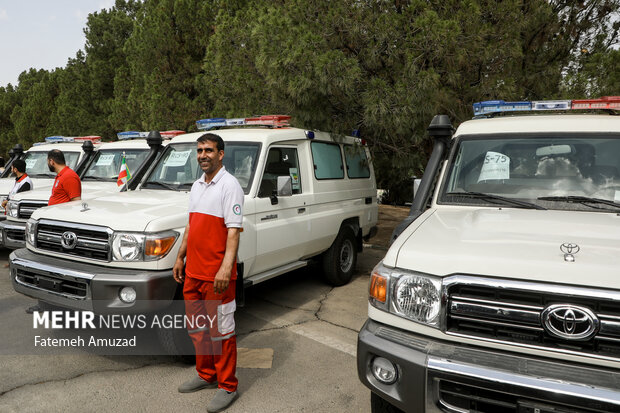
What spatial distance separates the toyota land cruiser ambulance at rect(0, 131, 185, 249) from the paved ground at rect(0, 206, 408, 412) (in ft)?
4.83

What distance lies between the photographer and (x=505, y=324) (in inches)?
88.0

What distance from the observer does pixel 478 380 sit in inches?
82.9

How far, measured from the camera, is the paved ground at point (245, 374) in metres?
3.28

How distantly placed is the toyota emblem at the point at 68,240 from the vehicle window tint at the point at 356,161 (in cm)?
375

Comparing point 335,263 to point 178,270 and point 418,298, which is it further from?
point 418,298

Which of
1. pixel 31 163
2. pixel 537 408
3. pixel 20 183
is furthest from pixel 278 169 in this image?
pixel 31 163

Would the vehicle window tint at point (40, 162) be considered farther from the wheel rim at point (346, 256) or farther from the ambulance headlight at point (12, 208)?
the wheel rim at point (346, 256)

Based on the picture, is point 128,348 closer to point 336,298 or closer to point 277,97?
Answer: point 336,298

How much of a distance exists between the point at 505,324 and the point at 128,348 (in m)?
3.31

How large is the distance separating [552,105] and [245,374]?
3559 mm

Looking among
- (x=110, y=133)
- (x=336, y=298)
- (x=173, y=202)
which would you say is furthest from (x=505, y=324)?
(x=110, y=133)

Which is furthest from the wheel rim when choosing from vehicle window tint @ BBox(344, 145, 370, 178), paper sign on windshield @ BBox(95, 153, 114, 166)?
paper sign on windshield @ BBox(95, 153, 114, 166)

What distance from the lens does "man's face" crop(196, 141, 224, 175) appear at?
10.7 feet

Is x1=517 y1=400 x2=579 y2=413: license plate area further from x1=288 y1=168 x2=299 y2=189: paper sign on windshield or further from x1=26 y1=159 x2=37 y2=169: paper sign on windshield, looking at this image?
x1=26 y1=159 x2=37 y2=169: paper sign on windshield
